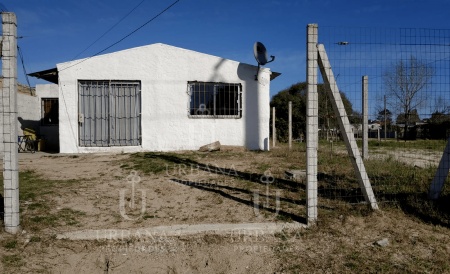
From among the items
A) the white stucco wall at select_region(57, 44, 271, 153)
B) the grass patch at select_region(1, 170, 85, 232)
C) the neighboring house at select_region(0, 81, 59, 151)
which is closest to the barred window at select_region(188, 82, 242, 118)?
the white stucco wall at select_region(57, 44, 271, 153)

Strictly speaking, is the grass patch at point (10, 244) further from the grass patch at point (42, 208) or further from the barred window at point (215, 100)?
the barred window at point (215, 100)

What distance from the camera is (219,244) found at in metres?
3.58

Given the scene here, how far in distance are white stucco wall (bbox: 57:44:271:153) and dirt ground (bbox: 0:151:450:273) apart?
624cm

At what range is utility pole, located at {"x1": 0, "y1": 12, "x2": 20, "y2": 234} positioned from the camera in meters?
3.73

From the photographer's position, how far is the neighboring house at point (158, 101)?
11.0 m

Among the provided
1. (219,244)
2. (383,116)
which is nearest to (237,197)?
(219,244)

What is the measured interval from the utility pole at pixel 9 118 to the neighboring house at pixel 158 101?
744 cm

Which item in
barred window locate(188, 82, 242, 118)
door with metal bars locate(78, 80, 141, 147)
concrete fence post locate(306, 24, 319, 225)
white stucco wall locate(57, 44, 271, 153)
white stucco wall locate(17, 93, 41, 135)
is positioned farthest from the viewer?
white stucco wall locate(17, 93, 41, 135)

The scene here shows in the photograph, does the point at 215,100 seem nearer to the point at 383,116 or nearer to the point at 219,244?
the point at 383,116

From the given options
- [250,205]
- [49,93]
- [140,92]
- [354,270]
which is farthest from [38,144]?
[354,270]

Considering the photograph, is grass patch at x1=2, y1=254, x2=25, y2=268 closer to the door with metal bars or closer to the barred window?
the door with metal bars

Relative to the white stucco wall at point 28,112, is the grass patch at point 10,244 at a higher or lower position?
lower

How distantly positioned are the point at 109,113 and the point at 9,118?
7.61 metres

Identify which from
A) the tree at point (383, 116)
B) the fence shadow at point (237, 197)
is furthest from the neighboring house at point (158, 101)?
the tree at point (383, 116)
